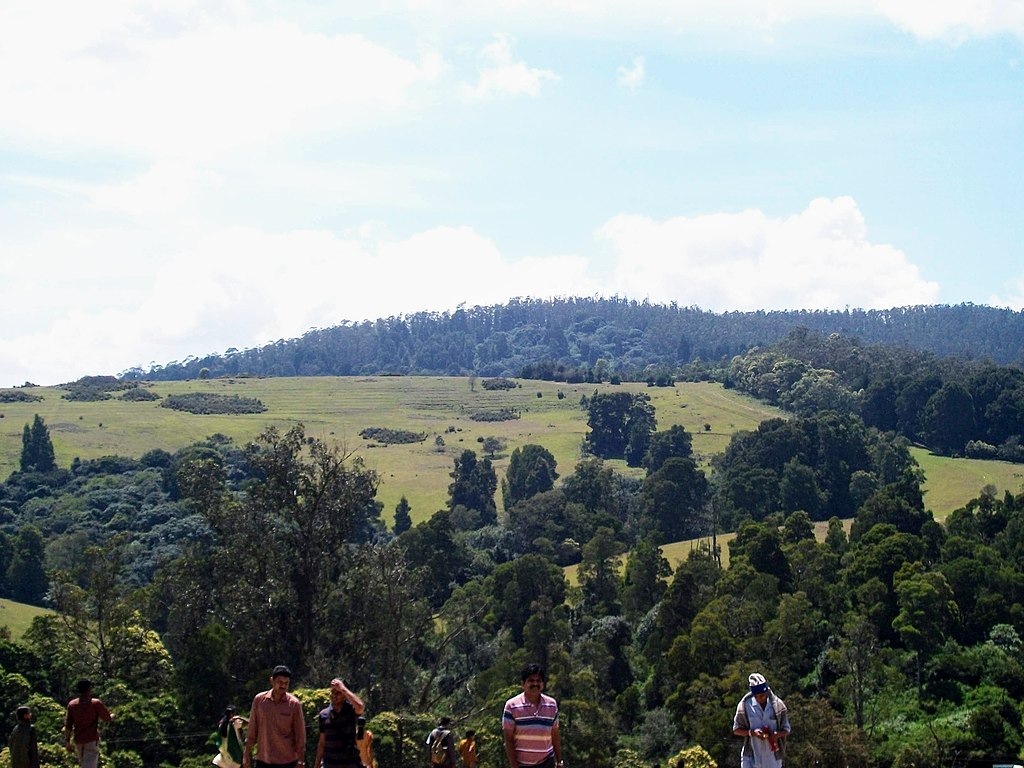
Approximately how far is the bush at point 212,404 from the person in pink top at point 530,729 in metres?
148

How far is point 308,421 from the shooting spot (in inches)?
5940

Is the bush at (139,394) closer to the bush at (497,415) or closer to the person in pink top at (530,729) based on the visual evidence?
the bush at (497,415)

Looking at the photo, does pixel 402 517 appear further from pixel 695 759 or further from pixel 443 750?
pixel 443 750

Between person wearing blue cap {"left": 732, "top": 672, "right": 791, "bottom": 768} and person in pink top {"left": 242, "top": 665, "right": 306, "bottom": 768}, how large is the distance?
4933 mm

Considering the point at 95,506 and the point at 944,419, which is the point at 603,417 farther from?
the point at 95,506

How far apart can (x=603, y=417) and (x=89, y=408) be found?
66448mm

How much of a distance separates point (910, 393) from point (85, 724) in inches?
4874

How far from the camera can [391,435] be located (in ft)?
475

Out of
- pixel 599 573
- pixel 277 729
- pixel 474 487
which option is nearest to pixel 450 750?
pixel 277 729

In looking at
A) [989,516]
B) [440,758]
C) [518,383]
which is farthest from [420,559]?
[518,383]

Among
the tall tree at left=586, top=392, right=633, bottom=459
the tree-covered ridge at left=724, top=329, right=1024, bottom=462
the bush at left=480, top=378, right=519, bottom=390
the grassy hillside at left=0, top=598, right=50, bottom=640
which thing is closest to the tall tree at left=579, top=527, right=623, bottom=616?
the grassy hillside at left=0, top=598, right=50, bottom=640

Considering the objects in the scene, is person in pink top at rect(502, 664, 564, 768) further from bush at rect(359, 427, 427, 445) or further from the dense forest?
bush at rect(359, 427, 427, 445)

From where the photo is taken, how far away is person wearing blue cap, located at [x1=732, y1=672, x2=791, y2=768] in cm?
1328

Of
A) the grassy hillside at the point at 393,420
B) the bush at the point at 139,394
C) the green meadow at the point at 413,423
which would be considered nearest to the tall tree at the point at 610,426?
the green meadow at the point at 413,423
